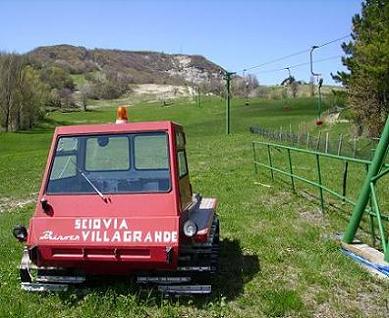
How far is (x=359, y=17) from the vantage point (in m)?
49.8

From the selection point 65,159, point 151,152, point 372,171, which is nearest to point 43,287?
point 65,159

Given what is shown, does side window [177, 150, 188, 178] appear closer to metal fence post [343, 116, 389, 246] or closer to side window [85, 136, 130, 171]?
side window [85, 136, 130, 171]

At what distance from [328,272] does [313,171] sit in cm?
1195

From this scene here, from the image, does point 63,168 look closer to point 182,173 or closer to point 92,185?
point 92,185

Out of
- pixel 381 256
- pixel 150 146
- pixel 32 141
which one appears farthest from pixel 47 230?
pixel 32 141

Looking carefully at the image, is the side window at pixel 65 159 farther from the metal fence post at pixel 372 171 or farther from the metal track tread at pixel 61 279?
the metal fence post at pixel 372 171

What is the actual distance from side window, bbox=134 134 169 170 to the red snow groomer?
0.01 meters

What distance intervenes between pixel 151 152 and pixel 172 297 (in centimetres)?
185

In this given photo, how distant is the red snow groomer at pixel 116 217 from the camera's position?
571 cm

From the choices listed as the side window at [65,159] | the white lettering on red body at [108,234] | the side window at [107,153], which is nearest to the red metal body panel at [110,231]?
the white lettering on red body at [108,234]

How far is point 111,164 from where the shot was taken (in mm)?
6898

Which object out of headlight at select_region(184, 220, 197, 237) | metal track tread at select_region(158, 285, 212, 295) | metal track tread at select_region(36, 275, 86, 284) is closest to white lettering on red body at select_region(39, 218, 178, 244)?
headlight at select_region(184, 220, 197, 237)

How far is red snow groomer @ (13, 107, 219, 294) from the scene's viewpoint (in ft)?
18.7

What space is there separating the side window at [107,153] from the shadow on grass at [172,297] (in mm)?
1455
